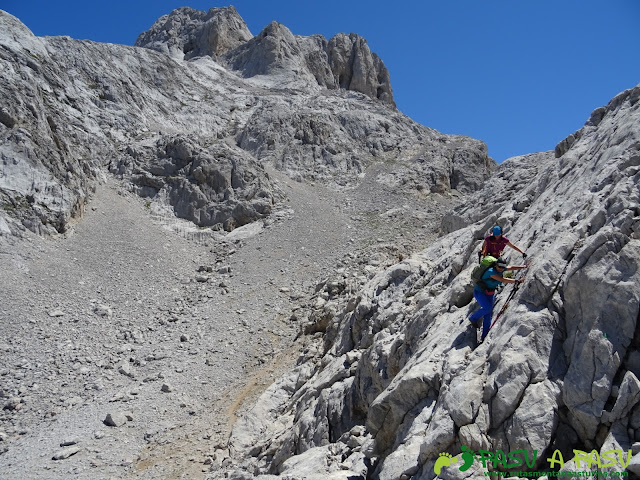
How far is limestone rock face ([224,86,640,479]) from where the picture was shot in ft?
21.1

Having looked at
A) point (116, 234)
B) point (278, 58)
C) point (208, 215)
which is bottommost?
point (116, 234)

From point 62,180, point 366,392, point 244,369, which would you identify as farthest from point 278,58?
point 366,392

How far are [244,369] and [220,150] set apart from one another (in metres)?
27.3

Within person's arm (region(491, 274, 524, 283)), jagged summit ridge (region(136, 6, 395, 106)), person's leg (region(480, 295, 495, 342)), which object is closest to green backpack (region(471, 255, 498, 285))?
person's arm (region(491, 274, 524, 283))

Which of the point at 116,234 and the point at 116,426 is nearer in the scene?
the point at 116,426

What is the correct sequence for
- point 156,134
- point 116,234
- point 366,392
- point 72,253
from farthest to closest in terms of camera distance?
point 156,134, point 116,234, point 72,253, point 366,392

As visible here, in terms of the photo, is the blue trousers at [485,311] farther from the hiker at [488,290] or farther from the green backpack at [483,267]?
the green backpack at [483,267]

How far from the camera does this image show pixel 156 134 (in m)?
45.6

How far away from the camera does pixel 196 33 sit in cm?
8212

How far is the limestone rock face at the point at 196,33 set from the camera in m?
78.9

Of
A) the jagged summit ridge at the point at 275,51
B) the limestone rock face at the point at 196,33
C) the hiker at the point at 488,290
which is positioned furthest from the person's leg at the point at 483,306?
the limestone rock face at the point at 196,33

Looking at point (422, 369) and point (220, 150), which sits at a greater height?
point (220, 150)

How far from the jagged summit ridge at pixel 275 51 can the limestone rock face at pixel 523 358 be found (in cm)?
6078

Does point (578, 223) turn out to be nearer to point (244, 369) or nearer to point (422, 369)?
point (422, 369)
